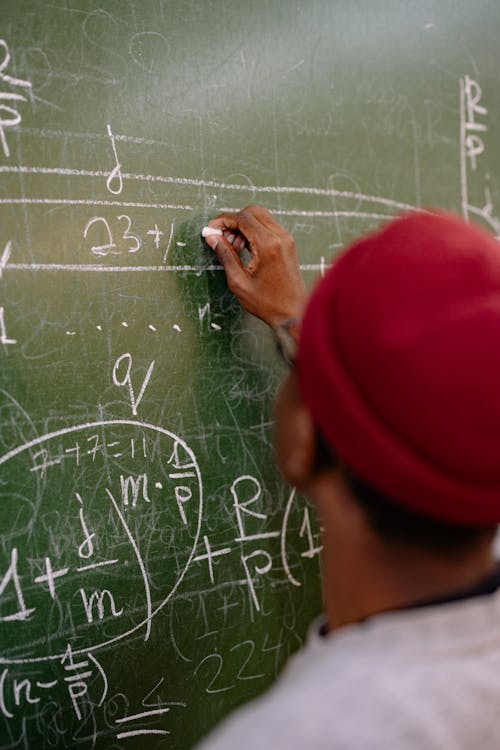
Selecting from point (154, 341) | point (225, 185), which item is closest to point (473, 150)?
point (225, 185)

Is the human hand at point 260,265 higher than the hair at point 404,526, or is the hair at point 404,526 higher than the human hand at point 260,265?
the human hand at point 260,265

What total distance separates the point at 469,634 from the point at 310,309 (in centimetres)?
37

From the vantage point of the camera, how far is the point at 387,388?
30.6 inches

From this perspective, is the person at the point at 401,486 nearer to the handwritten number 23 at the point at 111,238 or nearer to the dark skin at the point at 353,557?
the dark skin at the point at 353,557

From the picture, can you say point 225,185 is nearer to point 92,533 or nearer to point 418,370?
point 92,533

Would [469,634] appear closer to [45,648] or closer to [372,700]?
[372,700]

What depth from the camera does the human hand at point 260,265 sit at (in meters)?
1.41

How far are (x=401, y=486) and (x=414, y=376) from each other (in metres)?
0.11

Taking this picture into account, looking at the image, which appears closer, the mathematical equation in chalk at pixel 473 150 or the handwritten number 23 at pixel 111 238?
the handwritten number 23 at pixel 111 238

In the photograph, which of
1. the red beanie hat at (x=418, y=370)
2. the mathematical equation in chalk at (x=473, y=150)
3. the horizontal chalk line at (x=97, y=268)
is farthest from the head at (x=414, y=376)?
the mathematical equation in chalk at (x=473, y=150)

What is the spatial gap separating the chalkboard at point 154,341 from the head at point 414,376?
0.51 m

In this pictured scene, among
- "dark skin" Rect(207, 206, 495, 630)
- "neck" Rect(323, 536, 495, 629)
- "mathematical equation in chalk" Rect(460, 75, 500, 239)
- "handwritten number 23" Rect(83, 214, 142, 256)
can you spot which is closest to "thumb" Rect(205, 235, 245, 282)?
"handwritten number 23" Rect(83, 214, 142, 256)

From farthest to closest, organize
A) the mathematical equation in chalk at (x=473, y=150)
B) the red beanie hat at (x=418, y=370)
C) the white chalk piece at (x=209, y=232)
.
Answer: the mathematical equation in chalk at (x=473, y=150), the white chalk piece at (x=209, y=232), the red beanie hat at (x=418, y=370)

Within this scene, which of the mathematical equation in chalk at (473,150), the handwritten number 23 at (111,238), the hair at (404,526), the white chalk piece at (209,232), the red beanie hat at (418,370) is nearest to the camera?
the red beanie hat at (418,370)
